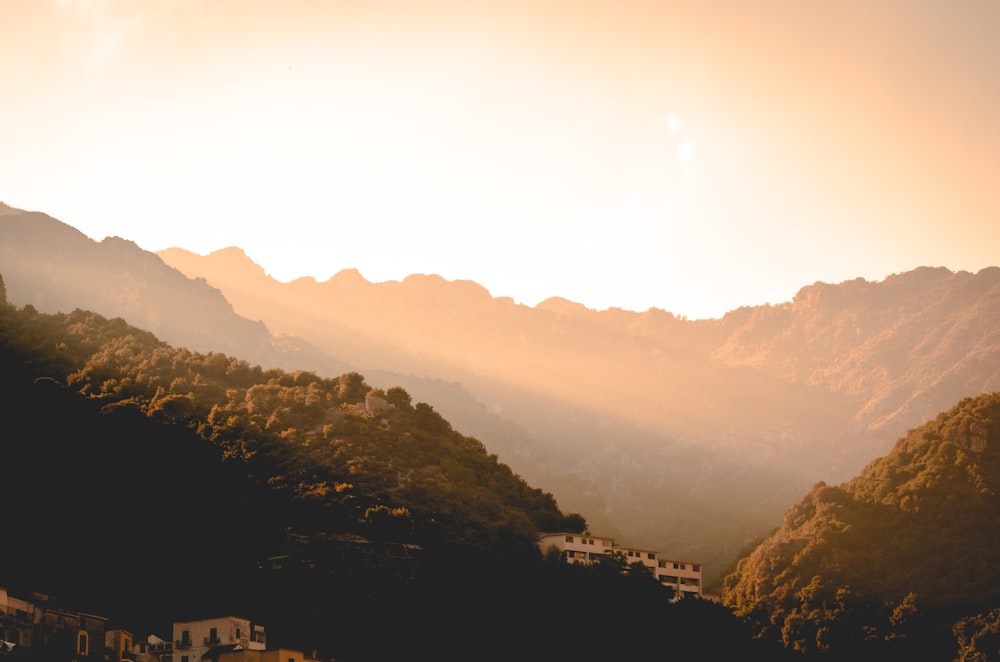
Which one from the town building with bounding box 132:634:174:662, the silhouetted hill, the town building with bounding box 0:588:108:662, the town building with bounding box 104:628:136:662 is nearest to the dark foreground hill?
the town building with bounding box 132:634:174:662

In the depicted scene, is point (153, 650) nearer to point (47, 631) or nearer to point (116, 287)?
point (47, 631)

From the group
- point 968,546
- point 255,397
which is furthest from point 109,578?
point 968,546

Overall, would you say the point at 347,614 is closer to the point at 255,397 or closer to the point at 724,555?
the point at 255,397

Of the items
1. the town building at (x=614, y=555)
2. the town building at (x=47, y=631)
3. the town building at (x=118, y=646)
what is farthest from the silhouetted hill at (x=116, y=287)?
the town building at (x=47, y=631)

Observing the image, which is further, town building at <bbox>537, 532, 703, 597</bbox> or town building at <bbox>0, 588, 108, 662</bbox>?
town building at <bbox>537, 532, 703, 597</bbox>

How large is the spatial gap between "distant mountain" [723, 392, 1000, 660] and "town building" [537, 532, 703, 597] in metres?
3.08

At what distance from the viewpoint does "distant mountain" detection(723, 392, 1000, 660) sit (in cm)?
9300

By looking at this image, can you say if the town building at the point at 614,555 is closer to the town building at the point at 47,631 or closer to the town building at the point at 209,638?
the town building at the point at 209,638

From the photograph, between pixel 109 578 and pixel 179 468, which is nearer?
pixel 109 578

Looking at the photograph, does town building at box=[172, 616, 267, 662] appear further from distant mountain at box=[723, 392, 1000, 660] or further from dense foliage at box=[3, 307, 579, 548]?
distant mountain at box=[723, 392, 1000, 660]

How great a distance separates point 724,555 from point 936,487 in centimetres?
4400

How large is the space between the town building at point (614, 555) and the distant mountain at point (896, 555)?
3.08 metres

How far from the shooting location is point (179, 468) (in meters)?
95.4

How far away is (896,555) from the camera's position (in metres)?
99.7
